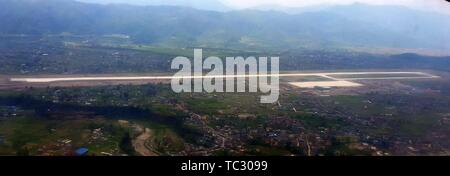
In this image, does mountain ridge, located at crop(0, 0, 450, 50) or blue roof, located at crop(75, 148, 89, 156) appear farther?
mountain ridge, located at crop(0, 0, 450, 50)

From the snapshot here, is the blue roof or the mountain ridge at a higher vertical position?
the mountain ridge

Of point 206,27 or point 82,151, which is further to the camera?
point 206,27

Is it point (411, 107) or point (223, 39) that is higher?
point (223, 39)

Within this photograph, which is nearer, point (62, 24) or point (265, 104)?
point (265, 104)

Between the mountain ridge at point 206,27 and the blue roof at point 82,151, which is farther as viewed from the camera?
the mountain ridge at point 206,27

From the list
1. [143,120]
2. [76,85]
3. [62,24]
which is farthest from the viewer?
[62,24]

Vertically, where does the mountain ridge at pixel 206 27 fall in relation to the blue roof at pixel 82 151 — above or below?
above

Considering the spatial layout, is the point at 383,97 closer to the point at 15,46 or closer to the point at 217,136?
the point at 217,136

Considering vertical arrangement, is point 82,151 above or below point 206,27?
below

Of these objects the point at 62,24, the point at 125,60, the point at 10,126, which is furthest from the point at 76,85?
the point at 62,24

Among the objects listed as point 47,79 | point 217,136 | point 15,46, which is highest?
point 15,46
